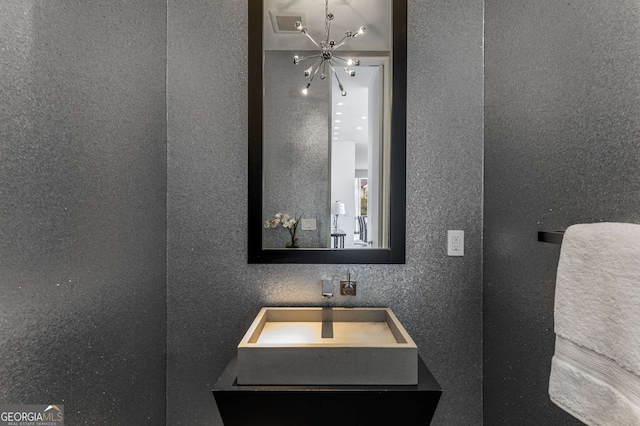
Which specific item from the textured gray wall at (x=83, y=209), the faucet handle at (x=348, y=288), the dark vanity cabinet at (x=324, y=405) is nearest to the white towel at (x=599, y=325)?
the dark vanity cabinet at (x=324, y=405)

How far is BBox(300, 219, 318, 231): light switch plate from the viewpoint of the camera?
1425mm

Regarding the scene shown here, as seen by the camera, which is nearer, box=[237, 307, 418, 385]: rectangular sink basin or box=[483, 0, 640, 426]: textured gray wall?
box=[483, 0, 640, 426]: textured gray wall

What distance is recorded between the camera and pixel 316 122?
4.64 ft

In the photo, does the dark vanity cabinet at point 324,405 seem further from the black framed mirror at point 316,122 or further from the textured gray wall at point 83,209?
the black framed mirror at point 316,122

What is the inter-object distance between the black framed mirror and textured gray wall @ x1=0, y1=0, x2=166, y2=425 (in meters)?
0.40

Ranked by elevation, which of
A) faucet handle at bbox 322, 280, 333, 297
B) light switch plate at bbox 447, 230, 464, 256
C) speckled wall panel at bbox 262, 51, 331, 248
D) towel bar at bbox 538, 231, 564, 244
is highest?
speckled wall panel at bbox 262, 51, 331, 248

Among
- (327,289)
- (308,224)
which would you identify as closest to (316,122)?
(308,224)

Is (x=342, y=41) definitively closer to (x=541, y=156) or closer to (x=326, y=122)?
(x=326, y=122)

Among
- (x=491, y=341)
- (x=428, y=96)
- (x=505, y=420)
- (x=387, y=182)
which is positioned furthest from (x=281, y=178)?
(x=505, y=420)

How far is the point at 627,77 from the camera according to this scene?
2.56 feet

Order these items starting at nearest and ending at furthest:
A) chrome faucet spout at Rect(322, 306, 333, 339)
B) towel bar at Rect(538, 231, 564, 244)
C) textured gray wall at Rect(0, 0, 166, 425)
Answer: textured gray wall at Rect(0, 0, 166, 425) < towel bar at Rect(538, 231, 564, 244) < chrome faucet spout at Rect(322, 306, 333, 339)

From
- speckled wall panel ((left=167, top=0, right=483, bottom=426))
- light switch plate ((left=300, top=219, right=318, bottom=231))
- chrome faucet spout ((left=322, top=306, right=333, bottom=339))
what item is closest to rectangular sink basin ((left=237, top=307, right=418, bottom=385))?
chrome faucet spout ((left=322, top=306, right=333, bottom=339))

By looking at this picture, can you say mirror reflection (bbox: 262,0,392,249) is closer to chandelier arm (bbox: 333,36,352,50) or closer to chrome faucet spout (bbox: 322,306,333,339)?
chandelier arm (bbox: 333,36,352,50)

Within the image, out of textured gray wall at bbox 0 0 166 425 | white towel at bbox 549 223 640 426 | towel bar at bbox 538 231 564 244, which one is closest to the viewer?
white towel at bbox 549 223 640 426
